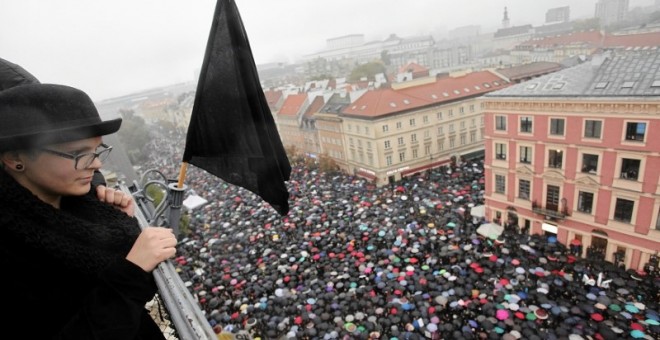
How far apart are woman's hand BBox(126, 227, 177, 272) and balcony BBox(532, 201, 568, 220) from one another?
26.6 m

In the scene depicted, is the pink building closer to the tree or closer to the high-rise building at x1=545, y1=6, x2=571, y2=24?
the tree

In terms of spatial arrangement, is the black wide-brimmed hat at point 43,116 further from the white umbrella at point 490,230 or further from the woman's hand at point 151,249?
the white umbrella at point 490,230

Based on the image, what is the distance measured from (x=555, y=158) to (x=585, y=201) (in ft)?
10.4

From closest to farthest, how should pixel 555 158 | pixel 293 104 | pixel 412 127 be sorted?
pixel 555 158
pixel 412 127
pixel 293 104

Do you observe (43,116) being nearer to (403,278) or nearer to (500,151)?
(403,278)

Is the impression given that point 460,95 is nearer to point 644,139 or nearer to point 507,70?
point 507,70

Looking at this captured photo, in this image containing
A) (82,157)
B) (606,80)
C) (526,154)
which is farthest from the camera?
(526,154)

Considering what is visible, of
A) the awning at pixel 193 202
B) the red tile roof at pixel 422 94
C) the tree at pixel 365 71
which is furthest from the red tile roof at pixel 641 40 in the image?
the awning at pixel 193 202

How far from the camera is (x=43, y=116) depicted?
2031 millimetres

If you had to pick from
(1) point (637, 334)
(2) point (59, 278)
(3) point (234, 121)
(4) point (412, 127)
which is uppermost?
(3) point (234, 121)

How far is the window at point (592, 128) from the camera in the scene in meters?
20.1

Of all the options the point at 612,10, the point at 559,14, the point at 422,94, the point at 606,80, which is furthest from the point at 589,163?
the point at 559,14

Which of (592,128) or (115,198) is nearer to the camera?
(115,198)

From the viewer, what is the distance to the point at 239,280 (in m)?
22.6
